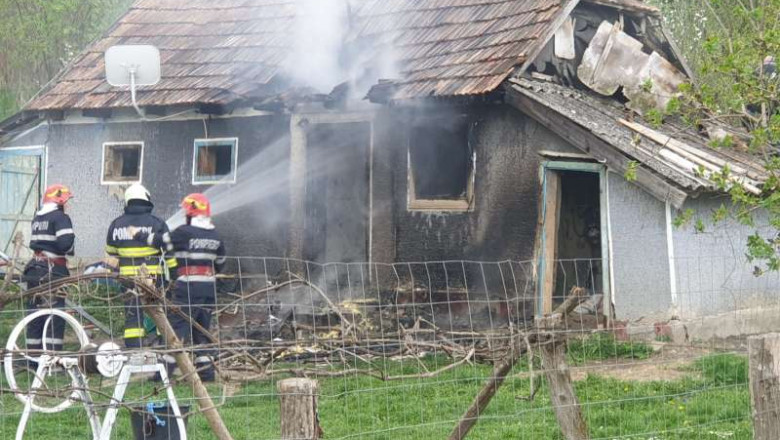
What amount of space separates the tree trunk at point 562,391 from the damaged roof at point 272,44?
23.9 feet

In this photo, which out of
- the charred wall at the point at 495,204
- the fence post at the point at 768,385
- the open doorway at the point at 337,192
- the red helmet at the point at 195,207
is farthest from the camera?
the open doorway at the point at 337,192

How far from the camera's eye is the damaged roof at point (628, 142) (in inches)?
510

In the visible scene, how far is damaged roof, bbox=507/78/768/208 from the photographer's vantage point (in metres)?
13.0

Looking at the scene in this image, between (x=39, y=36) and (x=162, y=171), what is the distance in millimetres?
10763

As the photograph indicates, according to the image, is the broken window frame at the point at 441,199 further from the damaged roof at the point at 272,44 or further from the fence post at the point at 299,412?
the fence post at the point at 299,412

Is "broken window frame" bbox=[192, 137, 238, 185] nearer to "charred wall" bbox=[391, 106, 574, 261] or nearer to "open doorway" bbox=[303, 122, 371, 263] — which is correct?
"open doorway" bbox=[303, 122, 371, 263]

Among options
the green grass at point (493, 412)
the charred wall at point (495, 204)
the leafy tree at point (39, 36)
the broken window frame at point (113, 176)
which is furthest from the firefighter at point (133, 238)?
the leafy tree at point (39, 36)

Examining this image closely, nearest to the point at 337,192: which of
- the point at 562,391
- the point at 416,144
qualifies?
the point at 416,144

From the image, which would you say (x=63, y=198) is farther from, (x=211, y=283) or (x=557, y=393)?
(x=557, y=393)

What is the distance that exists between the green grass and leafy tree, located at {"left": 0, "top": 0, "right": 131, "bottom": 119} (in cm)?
1666

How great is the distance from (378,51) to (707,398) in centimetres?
791

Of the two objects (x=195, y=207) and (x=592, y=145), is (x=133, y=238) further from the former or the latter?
(x=592, y=145)

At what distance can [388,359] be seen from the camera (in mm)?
11469

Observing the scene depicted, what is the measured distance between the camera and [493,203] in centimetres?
1482
